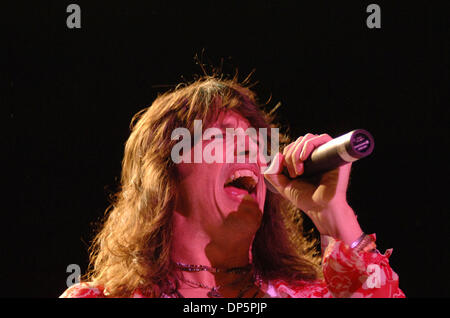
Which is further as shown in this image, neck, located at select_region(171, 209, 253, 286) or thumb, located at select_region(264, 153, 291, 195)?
neck, located at select_region(171, 209, 253, 286)

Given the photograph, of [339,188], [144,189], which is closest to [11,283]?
[144,189]

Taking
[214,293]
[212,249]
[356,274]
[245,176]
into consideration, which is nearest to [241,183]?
A: [245,176]

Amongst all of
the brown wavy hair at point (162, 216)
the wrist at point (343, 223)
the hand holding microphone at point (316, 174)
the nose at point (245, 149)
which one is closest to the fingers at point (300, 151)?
the hand holding microphone at point (316, 174)

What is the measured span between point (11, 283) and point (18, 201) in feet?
1.22

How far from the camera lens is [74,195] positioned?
2.11 meters

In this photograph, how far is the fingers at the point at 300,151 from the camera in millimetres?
1216

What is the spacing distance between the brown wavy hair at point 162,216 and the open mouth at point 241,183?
16 centimetres

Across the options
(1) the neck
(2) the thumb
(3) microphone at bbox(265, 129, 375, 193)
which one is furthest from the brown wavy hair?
(3) microphone at bbox(265, 129, 375, 193)

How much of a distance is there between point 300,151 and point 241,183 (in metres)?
0.47

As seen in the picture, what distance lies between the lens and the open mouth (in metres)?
1.54

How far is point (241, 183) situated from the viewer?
5.46 ft

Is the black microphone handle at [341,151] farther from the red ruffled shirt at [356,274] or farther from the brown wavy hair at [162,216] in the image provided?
the brown wavy hair at [162,216]

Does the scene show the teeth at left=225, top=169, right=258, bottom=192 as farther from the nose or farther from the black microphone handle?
the black microphone handle

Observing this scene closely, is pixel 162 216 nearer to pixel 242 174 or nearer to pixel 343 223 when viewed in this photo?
pixel 242 174
